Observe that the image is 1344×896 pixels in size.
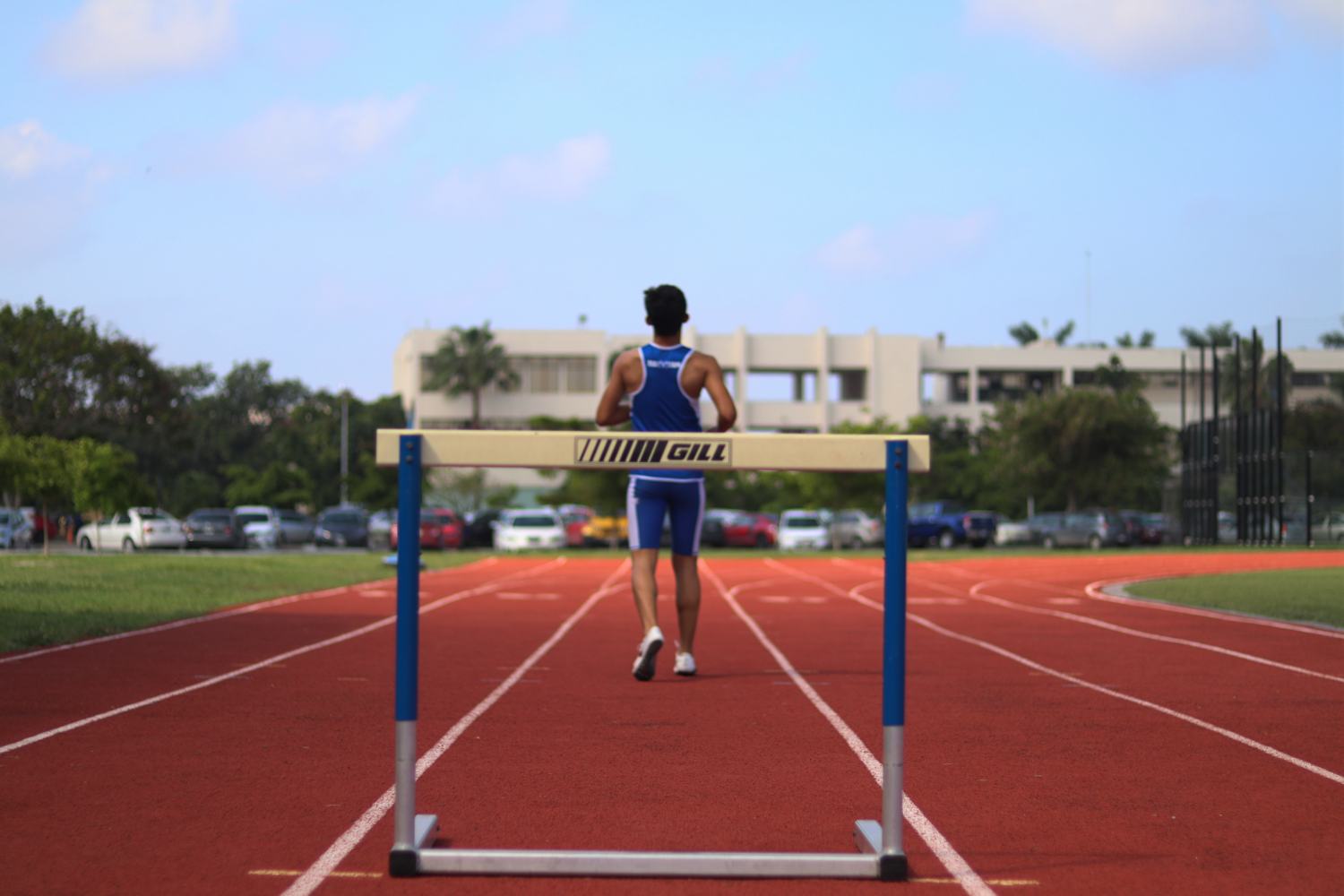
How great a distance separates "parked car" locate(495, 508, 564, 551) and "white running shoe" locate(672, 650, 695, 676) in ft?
121

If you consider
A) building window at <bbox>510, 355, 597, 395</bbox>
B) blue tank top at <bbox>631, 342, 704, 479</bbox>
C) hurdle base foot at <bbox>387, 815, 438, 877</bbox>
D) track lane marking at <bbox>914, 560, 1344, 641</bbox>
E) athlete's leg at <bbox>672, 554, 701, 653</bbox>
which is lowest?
track lane marking at <bbox>914, 560, 1344, 641</bbox>

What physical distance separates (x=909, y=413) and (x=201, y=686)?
73.5m

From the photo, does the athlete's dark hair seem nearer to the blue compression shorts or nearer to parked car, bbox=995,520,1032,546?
the blue compression shorts

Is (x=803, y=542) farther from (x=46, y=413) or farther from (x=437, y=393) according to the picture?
(x=437, y=393)

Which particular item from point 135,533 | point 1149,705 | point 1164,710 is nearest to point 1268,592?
point 1149,705

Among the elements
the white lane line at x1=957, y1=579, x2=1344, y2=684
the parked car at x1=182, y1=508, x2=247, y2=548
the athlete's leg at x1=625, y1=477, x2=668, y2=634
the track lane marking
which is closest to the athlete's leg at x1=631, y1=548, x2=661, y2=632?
the athlete's leg at x1=625, y1=477, x2=668, y2=634

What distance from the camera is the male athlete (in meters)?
8.27

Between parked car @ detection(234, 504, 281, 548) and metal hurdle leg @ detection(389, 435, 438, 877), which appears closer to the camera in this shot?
metal hurdle leg @ detection(389, 435, 438, 877)

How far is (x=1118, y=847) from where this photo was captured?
4898mm

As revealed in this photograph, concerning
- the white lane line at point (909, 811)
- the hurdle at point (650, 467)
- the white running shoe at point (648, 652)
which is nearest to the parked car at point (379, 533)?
the white lane line at point (909, 811)

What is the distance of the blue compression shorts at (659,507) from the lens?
28.4 ft

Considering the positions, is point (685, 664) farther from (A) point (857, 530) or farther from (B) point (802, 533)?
(A) point (857, 530)

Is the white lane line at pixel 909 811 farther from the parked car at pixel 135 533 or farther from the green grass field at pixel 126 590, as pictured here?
the parked car at pixel 135 533

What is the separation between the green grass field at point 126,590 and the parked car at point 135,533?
18.1 m
